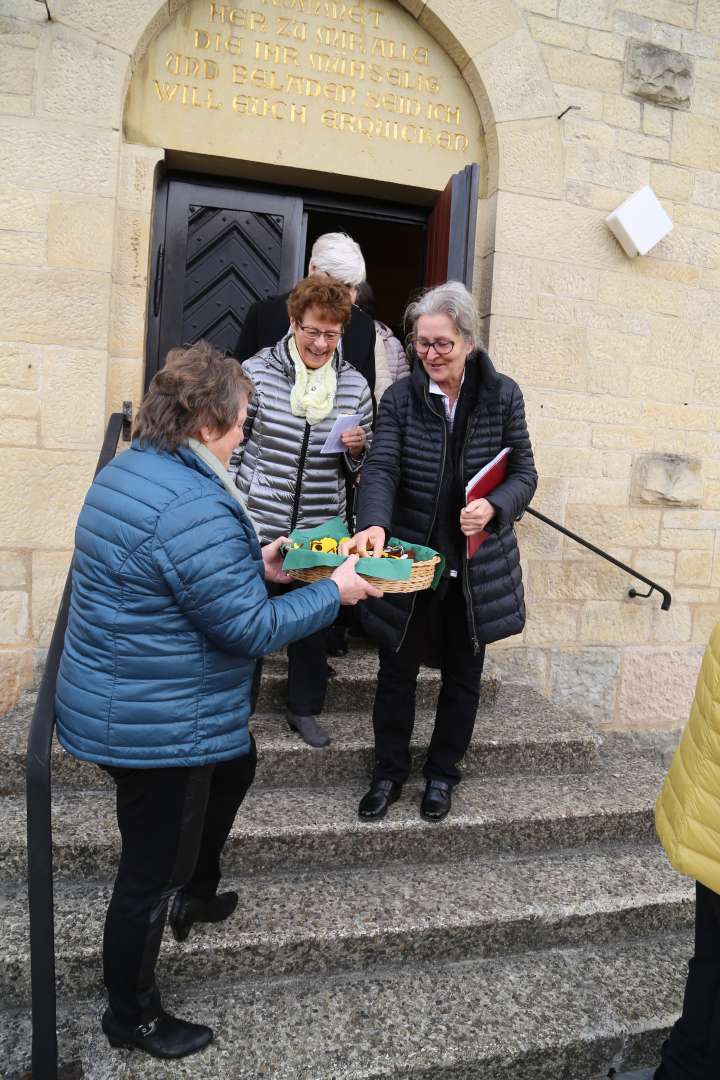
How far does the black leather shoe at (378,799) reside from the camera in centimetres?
269

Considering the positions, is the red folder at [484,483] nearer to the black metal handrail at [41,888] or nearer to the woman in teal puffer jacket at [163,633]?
the woman in teal puffer jacket at [163,633]

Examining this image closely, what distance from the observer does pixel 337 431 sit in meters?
2.88

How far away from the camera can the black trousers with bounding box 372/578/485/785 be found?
2703 millimetres

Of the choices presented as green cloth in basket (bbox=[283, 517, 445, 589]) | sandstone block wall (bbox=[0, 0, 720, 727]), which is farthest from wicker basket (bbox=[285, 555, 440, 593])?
sandstone block wall (bbox=[0, 0, 720, 727])

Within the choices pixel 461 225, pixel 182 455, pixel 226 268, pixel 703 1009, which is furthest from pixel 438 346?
pixel 226 268

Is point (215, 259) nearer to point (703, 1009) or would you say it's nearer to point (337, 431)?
point (337, 431)

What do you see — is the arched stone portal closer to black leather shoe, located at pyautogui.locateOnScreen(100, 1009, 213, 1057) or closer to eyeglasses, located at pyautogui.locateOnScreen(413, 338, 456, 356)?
eyeglasses, located at pyautogui.locateOnScreen(413, 338, 456, 356)

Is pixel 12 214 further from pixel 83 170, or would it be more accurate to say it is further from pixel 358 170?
pixel 358 170

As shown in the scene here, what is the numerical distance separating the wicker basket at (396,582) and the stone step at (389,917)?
1.03m

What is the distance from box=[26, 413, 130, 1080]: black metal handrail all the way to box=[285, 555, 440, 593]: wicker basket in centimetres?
74

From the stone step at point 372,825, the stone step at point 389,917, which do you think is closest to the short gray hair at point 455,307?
the stone step at point 372,825

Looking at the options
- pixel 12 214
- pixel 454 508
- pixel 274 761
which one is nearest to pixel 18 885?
pixel 274 761

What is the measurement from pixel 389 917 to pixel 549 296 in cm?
312

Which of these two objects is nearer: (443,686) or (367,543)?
(367,543)
